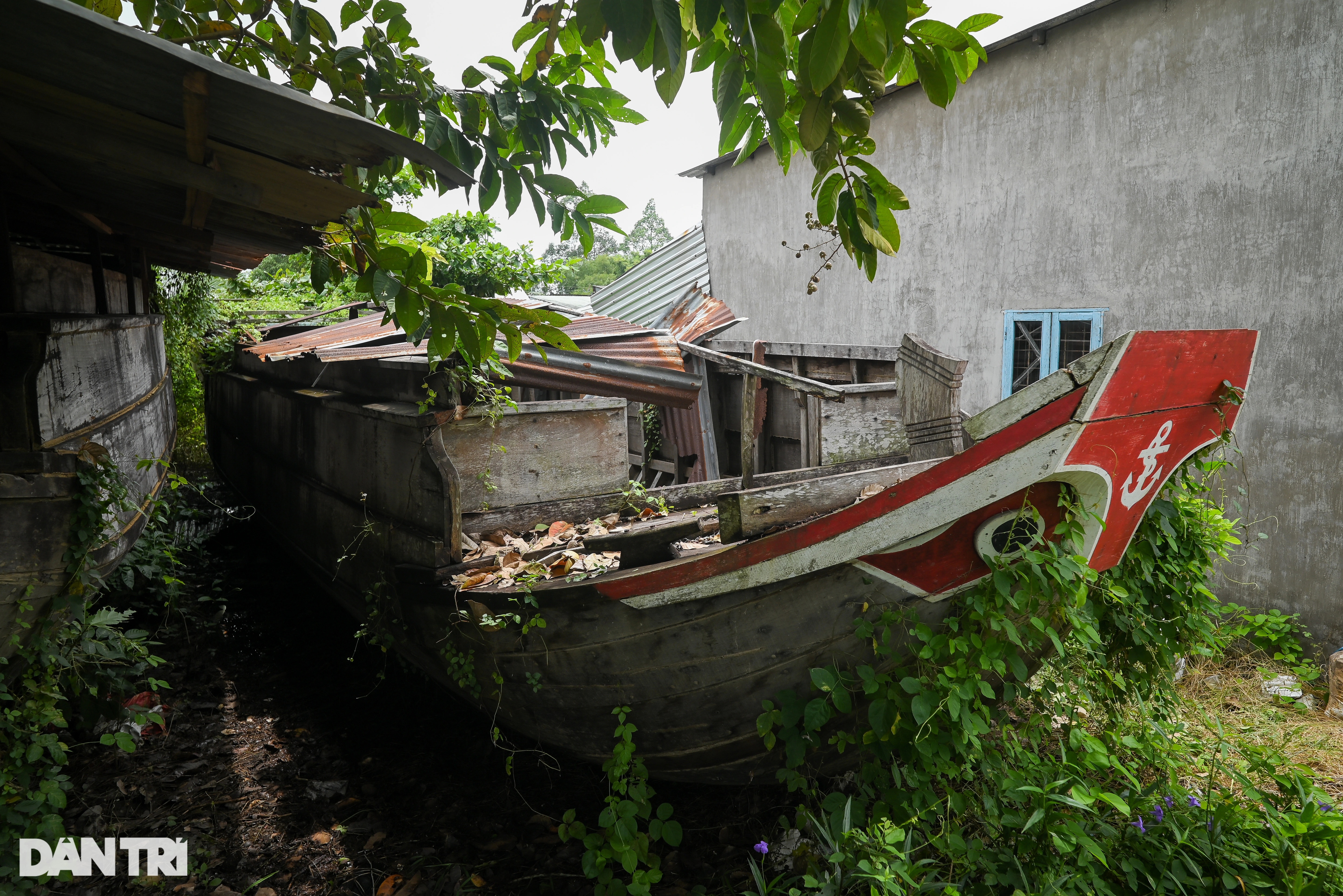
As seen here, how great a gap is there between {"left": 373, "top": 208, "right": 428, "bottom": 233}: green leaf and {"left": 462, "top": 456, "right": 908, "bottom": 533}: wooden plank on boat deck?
7.09ft

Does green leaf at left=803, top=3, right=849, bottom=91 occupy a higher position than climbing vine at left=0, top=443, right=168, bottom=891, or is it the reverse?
green leaf at left=803, top=3, right=849, bottom=91

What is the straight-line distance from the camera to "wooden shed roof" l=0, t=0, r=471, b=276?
6.06ft

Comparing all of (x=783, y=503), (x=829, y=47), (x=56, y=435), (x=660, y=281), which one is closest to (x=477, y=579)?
(x=783, y=503)

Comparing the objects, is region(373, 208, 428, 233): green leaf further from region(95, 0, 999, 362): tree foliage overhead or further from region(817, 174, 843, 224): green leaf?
region(817, 174, 843, 224): green leaf

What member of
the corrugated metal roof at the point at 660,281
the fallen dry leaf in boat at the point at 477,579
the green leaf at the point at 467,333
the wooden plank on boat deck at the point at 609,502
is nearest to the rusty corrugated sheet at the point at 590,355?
the wooden plank on boat deck at the point at 609,502

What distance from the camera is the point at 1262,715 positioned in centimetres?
456

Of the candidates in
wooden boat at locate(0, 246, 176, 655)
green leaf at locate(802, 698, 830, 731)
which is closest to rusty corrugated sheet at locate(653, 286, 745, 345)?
wooden boat at locate(0, 246, 176, 655)

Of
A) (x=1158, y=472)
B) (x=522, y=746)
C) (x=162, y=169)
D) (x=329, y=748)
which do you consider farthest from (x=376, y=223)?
(x=329, y=748)

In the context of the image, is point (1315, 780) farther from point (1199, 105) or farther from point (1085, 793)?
point (1199, 105)

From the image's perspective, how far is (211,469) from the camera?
41.3 ft

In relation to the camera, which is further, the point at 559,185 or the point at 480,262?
the point at 480,262

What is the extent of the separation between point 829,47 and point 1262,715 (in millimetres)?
5149

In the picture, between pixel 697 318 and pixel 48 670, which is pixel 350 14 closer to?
pixel 48 670

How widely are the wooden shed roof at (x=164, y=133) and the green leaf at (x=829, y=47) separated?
3.74ft
